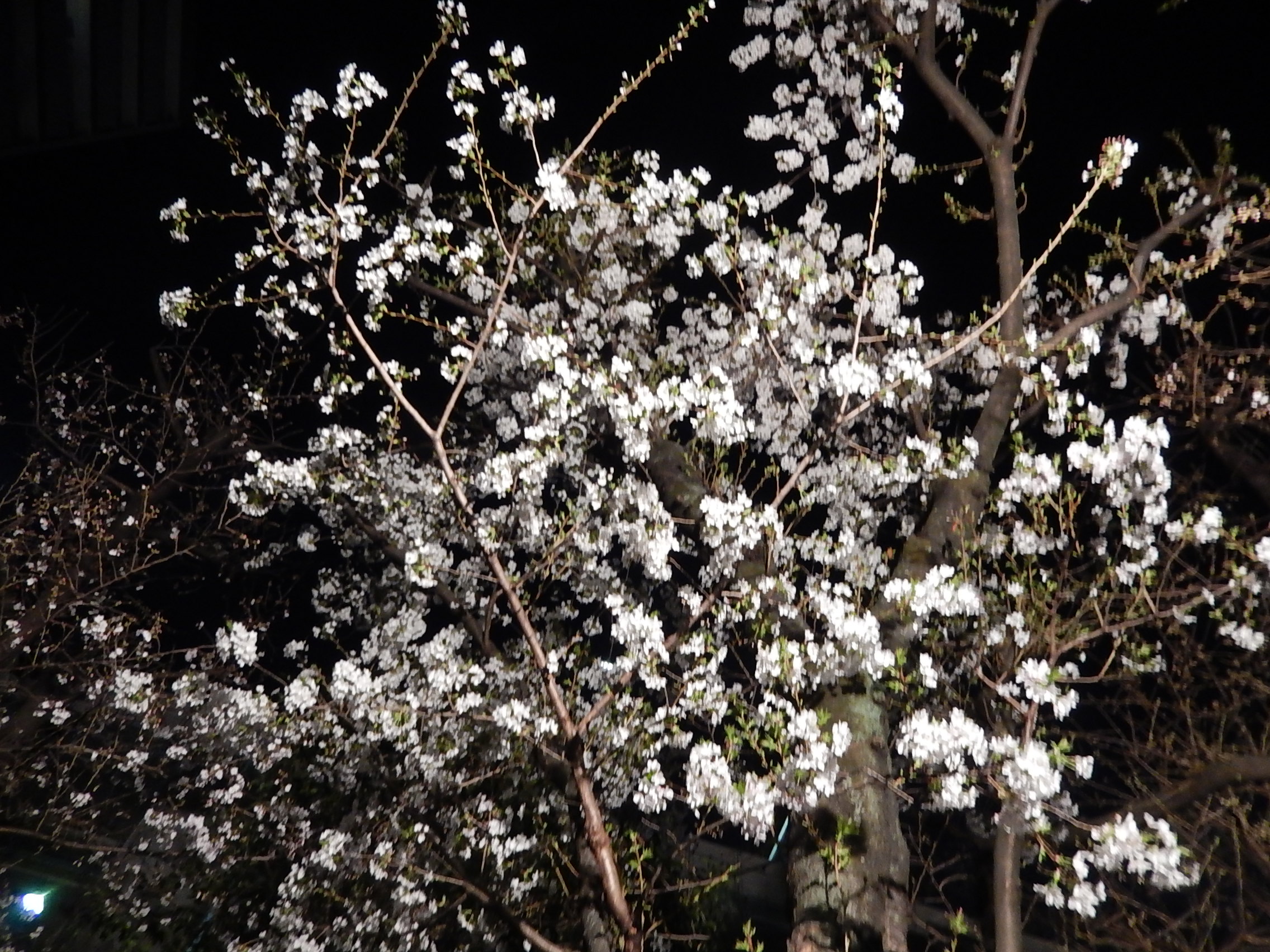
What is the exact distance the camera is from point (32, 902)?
36.9 feet

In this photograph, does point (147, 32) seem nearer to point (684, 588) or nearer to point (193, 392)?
point (193, 392)

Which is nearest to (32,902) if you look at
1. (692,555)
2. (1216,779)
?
(692,555)

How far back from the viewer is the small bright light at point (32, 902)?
10883 mm

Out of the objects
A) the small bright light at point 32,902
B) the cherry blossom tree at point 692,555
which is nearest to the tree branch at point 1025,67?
the cherry blossom tree at point 692,555

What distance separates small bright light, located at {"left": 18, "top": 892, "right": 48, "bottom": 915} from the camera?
10.9m

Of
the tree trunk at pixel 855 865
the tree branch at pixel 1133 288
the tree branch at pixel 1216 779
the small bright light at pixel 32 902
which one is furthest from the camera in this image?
the small bright light at pixel 32 902

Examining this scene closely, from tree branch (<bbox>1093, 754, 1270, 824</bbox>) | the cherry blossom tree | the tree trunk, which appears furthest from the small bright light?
tree branch (<bbox>1093, 754, 1270, 824</bbox>)

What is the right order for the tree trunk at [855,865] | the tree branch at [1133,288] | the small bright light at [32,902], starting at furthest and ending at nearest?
1. the small bright light at [32,902]
2. the tree branch at [1133,288]
3. the tree trunk at [855,865]

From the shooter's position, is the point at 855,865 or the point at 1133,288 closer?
the point at 855,865

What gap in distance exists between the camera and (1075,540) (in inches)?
171

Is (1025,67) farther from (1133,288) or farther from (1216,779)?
(1216,779)

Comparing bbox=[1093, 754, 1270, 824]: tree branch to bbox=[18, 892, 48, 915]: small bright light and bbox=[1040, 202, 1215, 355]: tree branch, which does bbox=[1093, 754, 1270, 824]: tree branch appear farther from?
bbox=[18, 892, 48, 915]: small bright light

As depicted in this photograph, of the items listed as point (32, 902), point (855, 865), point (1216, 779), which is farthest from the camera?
point (32, 902)

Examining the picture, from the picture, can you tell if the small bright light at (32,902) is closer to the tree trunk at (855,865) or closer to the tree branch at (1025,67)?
the tree trunk at (855,865)
